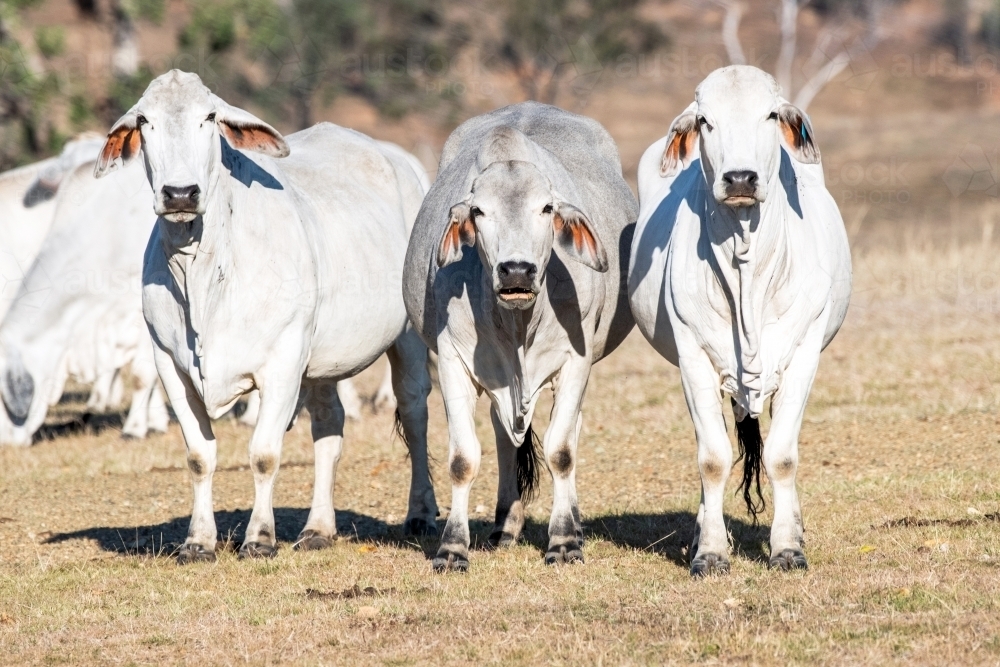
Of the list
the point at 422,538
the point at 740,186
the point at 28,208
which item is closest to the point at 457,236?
the point at 740,186

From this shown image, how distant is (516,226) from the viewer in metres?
7.14

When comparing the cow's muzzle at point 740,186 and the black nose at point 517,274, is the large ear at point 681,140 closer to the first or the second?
the cow's muzzle at point 740,186

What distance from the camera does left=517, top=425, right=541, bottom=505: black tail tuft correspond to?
868 centimetres

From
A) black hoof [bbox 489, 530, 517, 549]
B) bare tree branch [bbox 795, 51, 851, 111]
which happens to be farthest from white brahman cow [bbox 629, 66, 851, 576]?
bare tree branch [bbox 795, 51, 851, 111]

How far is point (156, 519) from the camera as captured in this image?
32.9ft

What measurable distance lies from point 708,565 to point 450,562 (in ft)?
4.49

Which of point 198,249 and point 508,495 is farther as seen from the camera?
point 508,495

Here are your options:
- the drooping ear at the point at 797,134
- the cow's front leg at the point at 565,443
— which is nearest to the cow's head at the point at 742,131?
the drooping ear at the point at 797,134

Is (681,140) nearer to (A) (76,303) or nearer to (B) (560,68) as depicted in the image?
(A) (76,303)

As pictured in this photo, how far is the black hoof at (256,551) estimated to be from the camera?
8.11 metres

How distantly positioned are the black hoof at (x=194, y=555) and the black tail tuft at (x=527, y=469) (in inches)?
72.1

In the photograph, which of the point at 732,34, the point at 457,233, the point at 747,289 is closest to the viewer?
the point at 747,289

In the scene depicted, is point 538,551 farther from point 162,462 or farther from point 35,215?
point 35,215

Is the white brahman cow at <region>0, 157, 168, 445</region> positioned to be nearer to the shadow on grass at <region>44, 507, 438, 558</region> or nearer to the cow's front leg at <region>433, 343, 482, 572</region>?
the shadow on grass at <region>44, 507, 438, 558</region>
